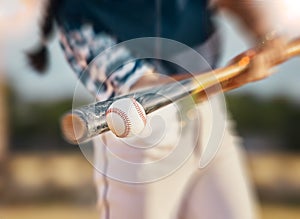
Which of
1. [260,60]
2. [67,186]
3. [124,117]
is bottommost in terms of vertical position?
[124,117]

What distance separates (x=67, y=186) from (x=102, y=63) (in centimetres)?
147

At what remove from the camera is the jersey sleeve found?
48.4 inches

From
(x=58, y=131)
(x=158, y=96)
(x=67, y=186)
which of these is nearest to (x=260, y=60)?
(x=158, y=96)

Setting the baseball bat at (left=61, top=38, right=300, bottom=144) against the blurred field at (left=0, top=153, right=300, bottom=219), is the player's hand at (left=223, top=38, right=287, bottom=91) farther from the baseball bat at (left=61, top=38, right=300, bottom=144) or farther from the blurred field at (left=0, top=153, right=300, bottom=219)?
the blurred field at (left=0, top=153, right=300, bottom=219)

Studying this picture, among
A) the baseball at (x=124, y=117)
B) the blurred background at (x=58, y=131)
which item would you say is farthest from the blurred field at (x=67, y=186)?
the baseball at (x=124, y=117)

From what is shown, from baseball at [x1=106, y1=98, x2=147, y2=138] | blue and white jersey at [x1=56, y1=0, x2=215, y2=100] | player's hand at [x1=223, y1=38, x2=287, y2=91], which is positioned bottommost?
baseball at [x1=106, y1=98, x2=147, y2=138]

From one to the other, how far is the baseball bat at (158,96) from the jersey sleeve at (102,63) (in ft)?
0.31

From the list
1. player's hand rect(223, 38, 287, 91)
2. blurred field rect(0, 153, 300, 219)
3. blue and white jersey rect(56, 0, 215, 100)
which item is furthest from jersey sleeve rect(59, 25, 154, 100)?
blurred field rect(0, 153, 300, 219)

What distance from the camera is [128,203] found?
3.98ft

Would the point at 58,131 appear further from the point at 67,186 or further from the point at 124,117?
the point at 124,117

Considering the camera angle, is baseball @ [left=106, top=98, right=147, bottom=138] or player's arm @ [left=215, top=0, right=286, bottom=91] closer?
baseball @ [left=106, top=98, right=147, bottom=138]

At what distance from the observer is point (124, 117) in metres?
1.00

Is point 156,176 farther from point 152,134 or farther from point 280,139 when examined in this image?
point 280,139

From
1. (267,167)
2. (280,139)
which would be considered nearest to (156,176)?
(280,139)
